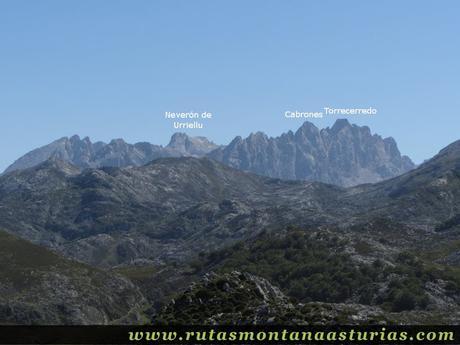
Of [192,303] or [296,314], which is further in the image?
[192,303]

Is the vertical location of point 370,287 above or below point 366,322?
below

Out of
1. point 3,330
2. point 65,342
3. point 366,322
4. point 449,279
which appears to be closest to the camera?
point 366,322

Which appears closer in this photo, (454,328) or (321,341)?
(321,341)

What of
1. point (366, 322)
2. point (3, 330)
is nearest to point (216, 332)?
point (366, 322)

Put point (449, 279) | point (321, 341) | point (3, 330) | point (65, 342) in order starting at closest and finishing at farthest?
point (321, 341)
point (65, 342)
point (3, 330)
point (449, 279)

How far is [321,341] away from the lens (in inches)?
2270

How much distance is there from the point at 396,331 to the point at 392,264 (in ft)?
400

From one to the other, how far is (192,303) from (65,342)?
21.4 metres

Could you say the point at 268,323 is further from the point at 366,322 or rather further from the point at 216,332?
the point at 366,322

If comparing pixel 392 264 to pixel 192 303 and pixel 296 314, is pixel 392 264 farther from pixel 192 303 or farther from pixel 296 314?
pixel 296 314

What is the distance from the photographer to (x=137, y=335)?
64.6 meters

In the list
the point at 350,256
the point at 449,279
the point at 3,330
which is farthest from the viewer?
the point at 350,256

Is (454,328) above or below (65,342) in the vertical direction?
below

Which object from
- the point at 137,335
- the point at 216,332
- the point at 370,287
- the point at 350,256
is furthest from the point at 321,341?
the point at 350,256
